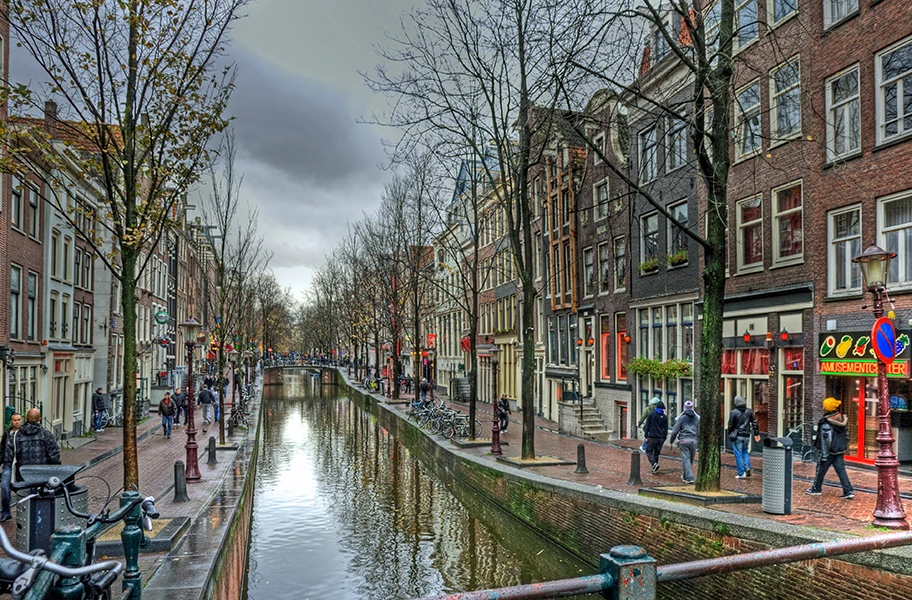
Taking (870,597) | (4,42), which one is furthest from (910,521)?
(4,42)

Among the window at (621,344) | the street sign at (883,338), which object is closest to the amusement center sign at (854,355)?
the street sign at (883,338)

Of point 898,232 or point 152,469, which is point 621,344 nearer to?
point 898,232

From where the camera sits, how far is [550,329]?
123ft

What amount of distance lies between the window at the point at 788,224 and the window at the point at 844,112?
1669mm

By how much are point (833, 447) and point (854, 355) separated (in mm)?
5510

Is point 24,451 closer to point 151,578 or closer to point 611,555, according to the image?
point 151,578

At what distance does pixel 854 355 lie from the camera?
17500 millimetres

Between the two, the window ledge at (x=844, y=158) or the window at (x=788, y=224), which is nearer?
the window ledge at (x=844, y=158)

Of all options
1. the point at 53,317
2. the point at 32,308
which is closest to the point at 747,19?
the point at 32,308

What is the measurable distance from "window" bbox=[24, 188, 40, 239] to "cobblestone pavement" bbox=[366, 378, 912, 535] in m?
17.3

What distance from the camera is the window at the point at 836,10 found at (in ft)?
59.4

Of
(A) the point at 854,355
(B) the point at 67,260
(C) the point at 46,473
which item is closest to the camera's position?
(C) the point at 46,473

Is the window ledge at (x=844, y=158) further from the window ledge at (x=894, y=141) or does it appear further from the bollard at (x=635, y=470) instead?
the bollard at (x=635, y=470)

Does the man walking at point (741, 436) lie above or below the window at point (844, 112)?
below
